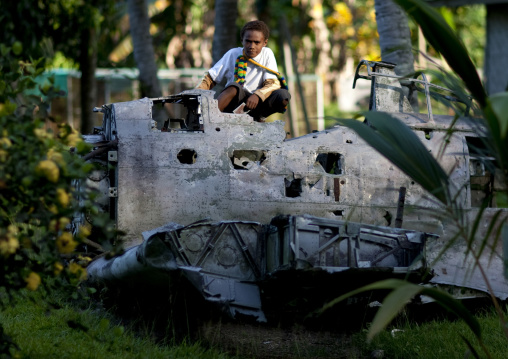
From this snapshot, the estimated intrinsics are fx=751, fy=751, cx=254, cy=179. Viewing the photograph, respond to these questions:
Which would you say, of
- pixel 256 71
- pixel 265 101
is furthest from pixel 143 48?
pixel 265 101

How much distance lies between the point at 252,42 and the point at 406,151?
4.63m

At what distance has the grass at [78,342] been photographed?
671 centimetres

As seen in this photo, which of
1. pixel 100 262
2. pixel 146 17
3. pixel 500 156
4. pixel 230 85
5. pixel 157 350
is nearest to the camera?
pixel 500 156

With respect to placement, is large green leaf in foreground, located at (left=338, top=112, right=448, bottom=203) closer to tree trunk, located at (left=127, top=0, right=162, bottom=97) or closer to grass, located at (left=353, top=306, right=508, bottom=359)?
grass, located at (left=353, top=306, right=508, bottom=359)

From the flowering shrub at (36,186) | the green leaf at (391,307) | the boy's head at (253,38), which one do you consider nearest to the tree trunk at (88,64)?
the boy's head at (253,38)

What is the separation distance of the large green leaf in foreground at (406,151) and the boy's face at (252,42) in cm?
434

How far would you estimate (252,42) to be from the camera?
9305 millimetres

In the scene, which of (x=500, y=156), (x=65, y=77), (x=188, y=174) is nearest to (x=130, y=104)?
(x=188, y=174)

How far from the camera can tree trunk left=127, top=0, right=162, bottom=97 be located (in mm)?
15758

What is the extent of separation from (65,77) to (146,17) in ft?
35.0

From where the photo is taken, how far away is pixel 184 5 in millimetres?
21891

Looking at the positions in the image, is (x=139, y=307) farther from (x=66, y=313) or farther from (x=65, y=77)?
(x=65, y=77)

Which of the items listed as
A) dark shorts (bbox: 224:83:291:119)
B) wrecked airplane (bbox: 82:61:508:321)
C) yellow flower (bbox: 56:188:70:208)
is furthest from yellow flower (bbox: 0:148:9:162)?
dark shorts (bbox: 224:83:291:119)

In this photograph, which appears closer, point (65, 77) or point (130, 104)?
point (130, 104)
